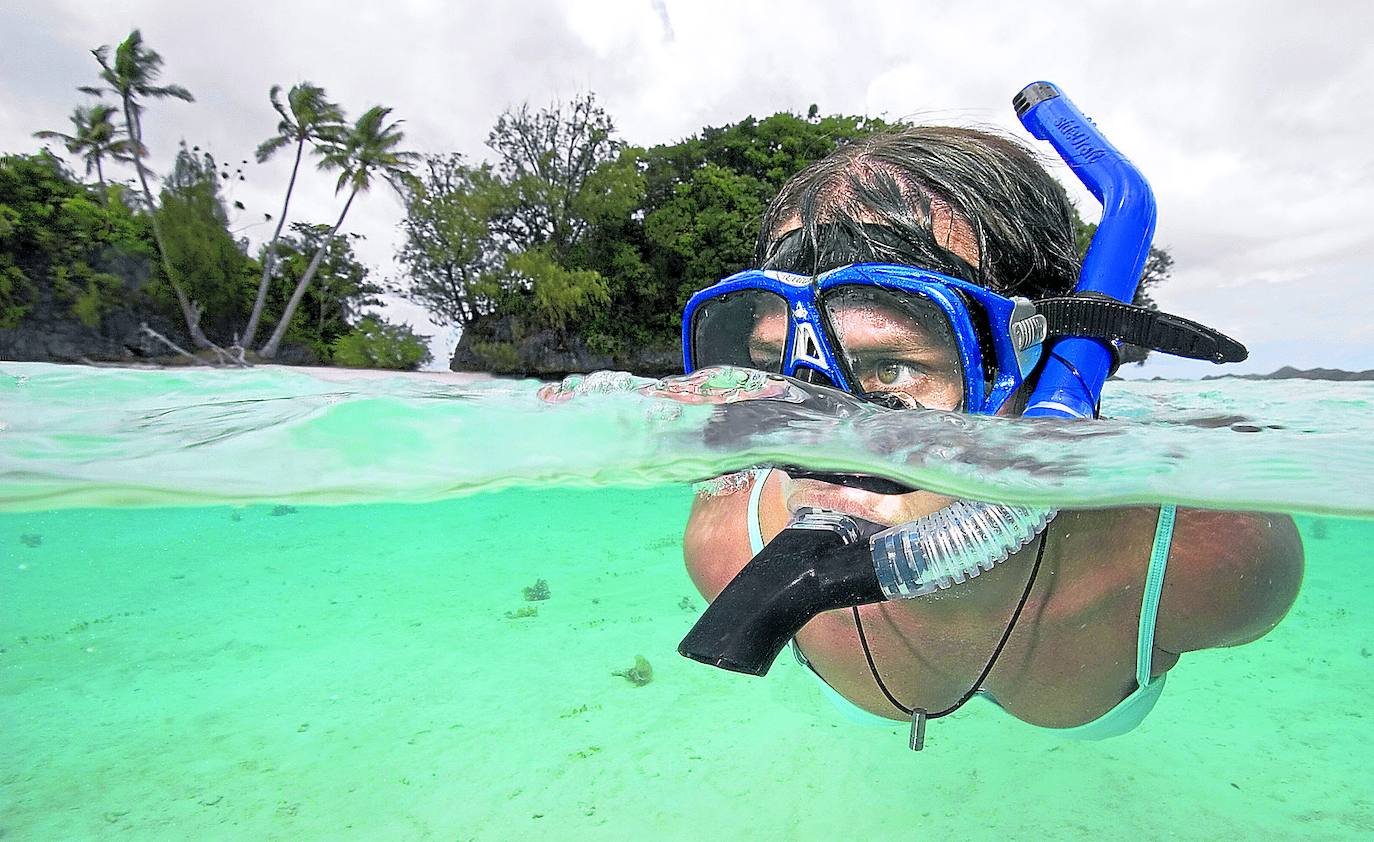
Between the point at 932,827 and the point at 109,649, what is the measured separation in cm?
927

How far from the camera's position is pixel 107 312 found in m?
28.9

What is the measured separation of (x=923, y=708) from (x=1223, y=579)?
1.37 metres

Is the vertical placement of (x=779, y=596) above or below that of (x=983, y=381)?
below

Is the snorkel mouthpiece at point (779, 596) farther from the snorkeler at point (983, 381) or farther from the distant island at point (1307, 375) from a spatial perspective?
the distant island at point (1307, 375)

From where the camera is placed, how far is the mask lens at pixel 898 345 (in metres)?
2.60

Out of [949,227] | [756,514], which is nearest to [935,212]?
[949,227]

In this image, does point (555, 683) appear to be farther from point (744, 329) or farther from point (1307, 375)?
point (1307, 375)

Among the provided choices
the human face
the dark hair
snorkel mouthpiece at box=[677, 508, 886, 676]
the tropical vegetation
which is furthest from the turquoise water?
the tropical vegetation

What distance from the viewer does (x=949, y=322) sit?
254cm

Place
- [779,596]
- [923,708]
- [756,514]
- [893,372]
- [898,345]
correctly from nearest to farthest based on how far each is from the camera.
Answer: [779,596]
[898,345]
[893,372]
[923,708]
[756,514]

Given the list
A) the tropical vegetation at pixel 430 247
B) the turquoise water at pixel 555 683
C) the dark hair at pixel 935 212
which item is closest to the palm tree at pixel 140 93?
the tropical vegetation at pixel 430 247

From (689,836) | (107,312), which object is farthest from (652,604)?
(107,312)

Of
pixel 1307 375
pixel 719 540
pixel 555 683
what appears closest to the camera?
pixel 719 540

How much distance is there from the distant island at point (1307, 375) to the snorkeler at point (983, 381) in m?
9.45
